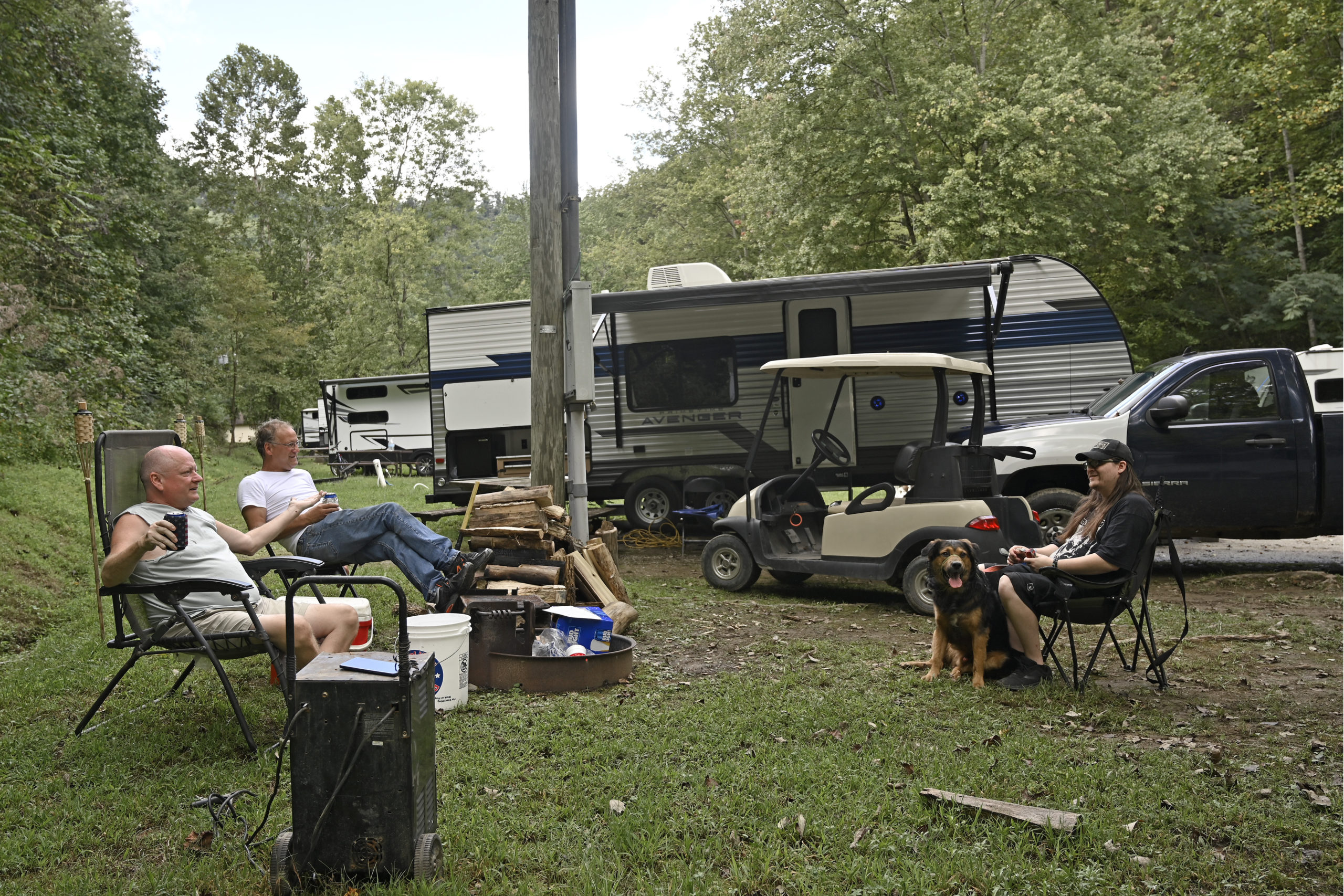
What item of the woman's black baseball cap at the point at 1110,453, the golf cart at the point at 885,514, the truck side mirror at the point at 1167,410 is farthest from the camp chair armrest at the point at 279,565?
the truck side mirror at the point at 1167,410

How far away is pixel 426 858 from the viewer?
2.71 meters

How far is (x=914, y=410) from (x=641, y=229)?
80.6ft

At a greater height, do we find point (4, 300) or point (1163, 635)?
point (4, 300)

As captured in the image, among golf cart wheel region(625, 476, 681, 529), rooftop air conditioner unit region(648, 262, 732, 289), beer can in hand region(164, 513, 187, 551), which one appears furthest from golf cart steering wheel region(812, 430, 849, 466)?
beer can in hand region(164, 513, 187, 551)

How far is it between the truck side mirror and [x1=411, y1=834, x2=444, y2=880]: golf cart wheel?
667cm

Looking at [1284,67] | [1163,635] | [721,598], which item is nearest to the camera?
[1163,635]

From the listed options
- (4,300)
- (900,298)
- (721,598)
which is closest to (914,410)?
(900,298)

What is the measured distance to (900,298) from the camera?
10.4 m

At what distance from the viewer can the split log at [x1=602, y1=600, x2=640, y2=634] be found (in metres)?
6.11

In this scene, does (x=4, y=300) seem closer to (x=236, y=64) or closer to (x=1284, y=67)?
(x=1284, y=67)

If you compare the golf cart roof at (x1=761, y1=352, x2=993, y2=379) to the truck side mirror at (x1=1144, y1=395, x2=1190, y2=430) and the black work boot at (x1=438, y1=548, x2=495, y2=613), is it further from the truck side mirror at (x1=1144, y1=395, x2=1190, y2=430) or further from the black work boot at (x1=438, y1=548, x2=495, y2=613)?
the black work boot at (x1=438, y1=548, x2=495, y2=613)

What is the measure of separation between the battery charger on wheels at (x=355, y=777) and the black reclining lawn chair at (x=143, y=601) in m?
1.29

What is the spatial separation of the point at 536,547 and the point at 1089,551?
333 cm

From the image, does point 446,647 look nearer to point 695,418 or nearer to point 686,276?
point 695,418
